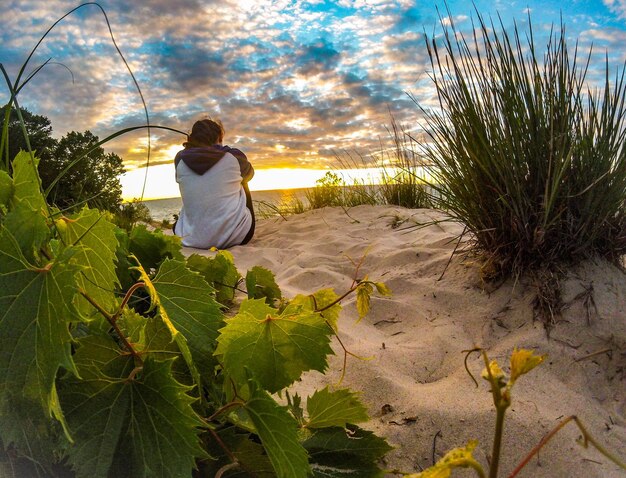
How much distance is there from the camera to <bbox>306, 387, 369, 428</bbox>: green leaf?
0.99 meters

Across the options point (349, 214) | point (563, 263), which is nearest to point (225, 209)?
point (349, 214)

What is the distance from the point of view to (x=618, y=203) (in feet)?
6.68

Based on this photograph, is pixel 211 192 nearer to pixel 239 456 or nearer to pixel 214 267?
pixel 214 267

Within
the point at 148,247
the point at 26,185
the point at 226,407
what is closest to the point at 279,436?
the point at 226,407

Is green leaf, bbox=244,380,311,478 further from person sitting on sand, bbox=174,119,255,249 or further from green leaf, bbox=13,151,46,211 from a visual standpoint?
person sitting on sand, bbox=174,119,255,249

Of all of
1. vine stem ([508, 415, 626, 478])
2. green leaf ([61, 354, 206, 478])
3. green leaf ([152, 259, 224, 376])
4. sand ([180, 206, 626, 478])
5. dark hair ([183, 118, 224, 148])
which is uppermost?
dark hair ([183, 118, 224, 148])

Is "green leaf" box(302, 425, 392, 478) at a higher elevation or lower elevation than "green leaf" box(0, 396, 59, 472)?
lower

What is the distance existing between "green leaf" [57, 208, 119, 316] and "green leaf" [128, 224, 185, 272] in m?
0.93

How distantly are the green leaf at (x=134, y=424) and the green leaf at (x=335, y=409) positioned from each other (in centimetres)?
40

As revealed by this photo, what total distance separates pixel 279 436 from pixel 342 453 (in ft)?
1.03

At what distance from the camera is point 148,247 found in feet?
5.48

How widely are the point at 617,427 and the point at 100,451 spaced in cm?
148

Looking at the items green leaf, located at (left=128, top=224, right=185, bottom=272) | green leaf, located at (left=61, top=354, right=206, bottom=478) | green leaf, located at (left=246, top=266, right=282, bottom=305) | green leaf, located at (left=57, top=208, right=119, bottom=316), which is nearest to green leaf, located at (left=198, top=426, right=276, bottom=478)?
green leaf, located at (left=61, top=354, right=206, bottom=478)

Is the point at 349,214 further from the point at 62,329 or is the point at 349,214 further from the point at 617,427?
the point at 62,329
